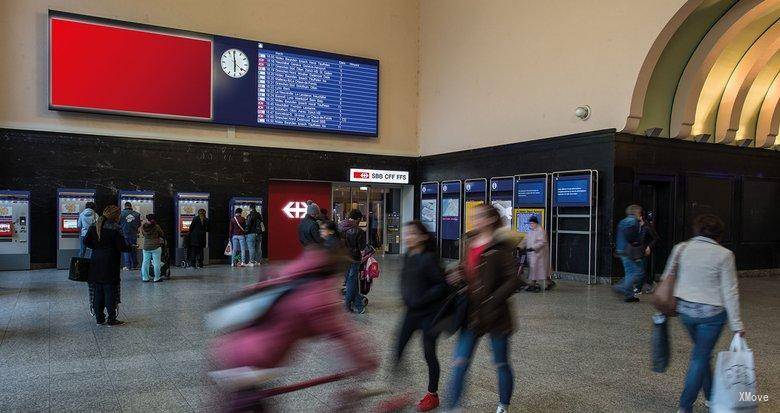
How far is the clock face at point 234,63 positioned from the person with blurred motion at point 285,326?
13.2 metres

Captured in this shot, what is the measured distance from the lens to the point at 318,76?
1598cm

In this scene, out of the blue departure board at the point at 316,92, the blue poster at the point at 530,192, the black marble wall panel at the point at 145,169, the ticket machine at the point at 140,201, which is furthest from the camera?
the blue departure board at the point at 316,92

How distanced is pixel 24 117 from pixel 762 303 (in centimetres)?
1559

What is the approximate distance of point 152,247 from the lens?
35.4 feet

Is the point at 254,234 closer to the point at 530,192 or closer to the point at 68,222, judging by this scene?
the point at 68,222

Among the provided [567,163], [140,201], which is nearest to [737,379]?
[567,163]

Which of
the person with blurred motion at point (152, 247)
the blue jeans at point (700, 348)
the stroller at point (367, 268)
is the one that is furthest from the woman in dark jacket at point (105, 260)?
the blue jeans at point (700, 348)

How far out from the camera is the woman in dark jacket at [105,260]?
6.73 metres

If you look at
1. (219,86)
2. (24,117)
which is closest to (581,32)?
(219,86)

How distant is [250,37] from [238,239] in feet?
18.1

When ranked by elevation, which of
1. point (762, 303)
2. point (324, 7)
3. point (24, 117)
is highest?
point (324, 7)

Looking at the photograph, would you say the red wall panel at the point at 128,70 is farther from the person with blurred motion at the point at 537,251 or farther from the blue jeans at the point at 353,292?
the person with blurred motion at the point at 537,251

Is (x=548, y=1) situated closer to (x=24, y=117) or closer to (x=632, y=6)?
(x=632, y=6)

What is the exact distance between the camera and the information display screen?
13228 mm
